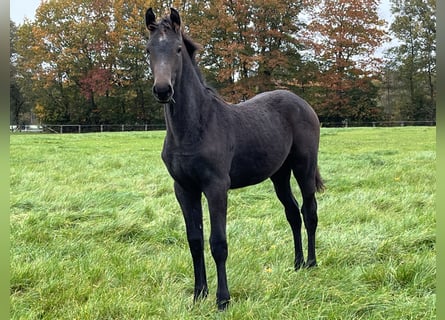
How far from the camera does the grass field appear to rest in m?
2.83

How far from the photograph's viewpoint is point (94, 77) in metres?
31.7

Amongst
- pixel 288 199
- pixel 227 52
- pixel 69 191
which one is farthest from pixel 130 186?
pixel 227 52

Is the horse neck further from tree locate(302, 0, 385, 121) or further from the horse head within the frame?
tree locate(302, 0, 385, 121)

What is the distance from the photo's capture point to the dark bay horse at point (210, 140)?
276cm

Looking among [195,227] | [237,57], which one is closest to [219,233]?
[195,227]

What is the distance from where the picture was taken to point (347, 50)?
31.7 m

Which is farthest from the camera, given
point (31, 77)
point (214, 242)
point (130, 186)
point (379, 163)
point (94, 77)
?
point (31, 77)

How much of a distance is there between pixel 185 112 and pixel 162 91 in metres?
0.54

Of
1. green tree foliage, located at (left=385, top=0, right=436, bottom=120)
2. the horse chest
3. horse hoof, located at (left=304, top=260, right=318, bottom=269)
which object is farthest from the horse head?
green tree foliage, located at (left=385, top=0, right=436, bottom=120)

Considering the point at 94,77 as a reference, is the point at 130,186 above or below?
below

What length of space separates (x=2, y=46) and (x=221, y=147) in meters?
2.19

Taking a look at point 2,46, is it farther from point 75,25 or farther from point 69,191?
point 75,25

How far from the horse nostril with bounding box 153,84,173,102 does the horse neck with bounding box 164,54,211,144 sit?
0.40 metres

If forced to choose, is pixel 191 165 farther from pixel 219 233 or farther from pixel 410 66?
pixel 410 66
